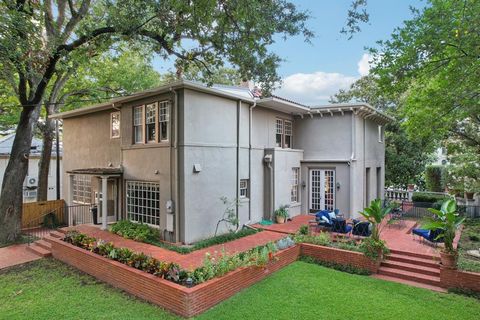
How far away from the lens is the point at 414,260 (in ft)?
31.3

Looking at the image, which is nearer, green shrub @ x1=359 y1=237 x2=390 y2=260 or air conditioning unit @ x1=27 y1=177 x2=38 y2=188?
green shrub @ x1=359 y1=237 x2=390 y2=260

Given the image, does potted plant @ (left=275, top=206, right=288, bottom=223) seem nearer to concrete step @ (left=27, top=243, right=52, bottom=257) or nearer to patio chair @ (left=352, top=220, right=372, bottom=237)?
patio chair @ (left=352, top=220, right=372, bottom=237)

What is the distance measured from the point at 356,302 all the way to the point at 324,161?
32.0ft

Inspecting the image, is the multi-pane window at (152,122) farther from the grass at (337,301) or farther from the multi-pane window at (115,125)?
the grass at (337,301)

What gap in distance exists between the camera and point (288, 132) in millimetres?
17109

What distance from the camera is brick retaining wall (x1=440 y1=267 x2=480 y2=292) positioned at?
7.85 meters

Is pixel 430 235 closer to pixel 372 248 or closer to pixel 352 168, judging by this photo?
pixel 372 248

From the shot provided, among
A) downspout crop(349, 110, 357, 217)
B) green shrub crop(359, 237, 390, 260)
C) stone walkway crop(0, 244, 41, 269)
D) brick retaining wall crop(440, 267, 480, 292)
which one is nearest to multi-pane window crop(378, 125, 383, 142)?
downspout crop(349, 110, 357, 217)

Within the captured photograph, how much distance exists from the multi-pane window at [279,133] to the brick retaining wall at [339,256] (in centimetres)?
705

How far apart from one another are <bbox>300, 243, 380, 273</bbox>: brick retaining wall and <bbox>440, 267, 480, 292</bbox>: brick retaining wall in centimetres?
174

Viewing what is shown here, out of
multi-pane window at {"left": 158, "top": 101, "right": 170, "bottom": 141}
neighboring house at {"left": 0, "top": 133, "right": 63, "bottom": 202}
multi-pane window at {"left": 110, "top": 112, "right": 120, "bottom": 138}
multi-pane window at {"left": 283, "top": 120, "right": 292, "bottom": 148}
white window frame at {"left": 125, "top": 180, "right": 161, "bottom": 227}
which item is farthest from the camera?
neighboring house at {"left": 0, "top": 133, "right": 63, "bottom": 202}

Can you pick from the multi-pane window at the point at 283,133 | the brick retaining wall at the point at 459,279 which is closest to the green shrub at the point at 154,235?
the multi-pane window at the point at 283,133

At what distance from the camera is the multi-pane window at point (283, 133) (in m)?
16.3

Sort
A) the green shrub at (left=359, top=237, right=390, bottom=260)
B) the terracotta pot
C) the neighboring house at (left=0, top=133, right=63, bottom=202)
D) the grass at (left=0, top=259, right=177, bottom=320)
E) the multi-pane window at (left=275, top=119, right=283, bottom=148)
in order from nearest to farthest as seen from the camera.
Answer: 1. the grass at (left=0, top=259, right=177, bottom=320)
2. the terracotta pot
3. the green shrub at (left=359, top=237, right=390, bottom=260)
4. the multi-pane window at (left=275, top=119, right=283, bottom=148)
5. the neighboring house at (left=0, top=133, right=63, bottom=202)
